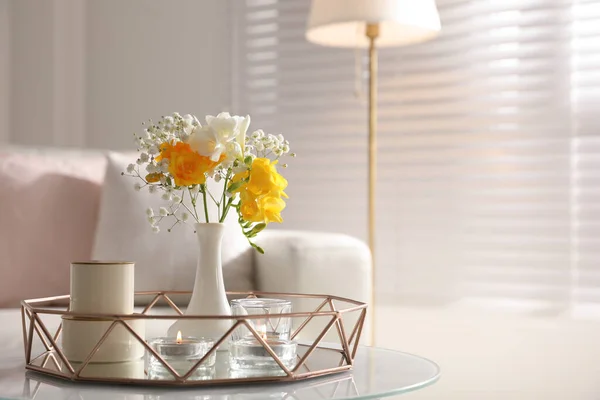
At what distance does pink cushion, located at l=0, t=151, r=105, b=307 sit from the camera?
7.37ft

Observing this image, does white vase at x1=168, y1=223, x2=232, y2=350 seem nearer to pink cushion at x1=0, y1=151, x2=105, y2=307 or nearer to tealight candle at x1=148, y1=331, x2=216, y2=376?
tealight candle at x1=148, y1=331, x2=216, y2=376

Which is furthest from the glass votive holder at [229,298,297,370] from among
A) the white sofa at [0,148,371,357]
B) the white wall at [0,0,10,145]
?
A: the white wall at [0,0,10,145]

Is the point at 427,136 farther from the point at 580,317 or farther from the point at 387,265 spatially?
the point at 580,317

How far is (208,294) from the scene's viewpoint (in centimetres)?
121

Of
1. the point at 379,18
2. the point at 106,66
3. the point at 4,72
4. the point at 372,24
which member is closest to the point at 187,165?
the point at 379,18

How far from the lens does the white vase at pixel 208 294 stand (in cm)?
119

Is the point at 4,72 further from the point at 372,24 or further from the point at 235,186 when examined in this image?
the point at 235,186

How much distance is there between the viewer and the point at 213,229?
1223mm

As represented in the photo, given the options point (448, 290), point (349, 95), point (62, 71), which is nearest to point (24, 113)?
point (62, 71)

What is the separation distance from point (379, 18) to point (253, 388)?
167cm

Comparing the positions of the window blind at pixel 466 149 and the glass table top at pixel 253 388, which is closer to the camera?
the glass table top at pixel 253 388

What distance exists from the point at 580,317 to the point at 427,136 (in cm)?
82

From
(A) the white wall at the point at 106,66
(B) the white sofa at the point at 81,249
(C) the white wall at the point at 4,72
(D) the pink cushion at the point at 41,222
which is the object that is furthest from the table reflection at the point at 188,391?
(C) the white wall at the point at 4,72

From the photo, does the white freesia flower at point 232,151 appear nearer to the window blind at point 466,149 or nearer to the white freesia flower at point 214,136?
the white freesia flower at point 214,136
